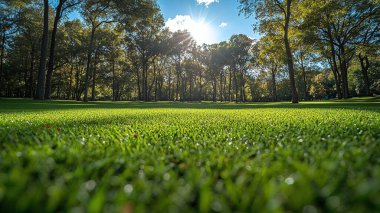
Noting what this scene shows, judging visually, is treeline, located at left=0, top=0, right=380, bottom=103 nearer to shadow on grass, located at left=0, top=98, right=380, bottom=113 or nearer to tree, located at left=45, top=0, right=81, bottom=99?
tree, located at left=45, top=0, right=81, bottom=99

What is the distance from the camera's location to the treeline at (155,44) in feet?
66.6

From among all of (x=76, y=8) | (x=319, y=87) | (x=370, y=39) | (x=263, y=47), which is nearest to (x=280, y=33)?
(x=263, y=47)

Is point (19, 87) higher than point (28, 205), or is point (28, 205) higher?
point (19, 87)

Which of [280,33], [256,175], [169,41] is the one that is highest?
[169,41]

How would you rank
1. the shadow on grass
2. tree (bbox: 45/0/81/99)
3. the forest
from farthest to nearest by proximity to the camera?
tree (bbox: 45/0/81/99) < the shadow on grass < the forest

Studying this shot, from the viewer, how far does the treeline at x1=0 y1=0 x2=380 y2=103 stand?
66.6 ft

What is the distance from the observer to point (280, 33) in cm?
2261

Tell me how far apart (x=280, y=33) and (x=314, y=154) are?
80.3 feet

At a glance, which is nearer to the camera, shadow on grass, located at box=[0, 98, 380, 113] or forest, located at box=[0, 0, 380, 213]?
forest, located at box=[0, 0, 380, 213]

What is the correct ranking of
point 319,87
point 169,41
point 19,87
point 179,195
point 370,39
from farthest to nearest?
point 319,87 < point 19,87 < point 169,41 < point 370,39 < point 179,195

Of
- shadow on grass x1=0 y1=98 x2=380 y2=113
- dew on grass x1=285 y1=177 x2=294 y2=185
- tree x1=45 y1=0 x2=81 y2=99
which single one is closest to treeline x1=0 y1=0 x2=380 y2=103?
tree x1=45 y1=0 x2=81 y2=99

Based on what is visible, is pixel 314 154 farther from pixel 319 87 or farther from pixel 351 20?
pixel 319 87

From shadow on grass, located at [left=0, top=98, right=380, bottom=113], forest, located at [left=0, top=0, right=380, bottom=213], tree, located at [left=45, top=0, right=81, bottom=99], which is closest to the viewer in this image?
forest, located at [left=0, top=0, right=380, bottom=213]

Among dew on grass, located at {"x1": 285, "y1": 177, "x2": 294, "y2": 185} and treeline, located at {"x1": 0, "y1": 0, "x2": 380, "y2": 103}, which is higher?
treeline, located at {"x1": 0, "y1": 0, "x2": 380, "y2": 103}
